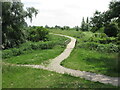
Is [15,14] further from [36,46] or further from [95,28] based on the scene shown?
[95,28]

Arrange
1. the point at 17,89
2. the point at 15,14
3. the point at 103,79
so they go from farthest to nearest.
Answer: the point at 15,14
the point at 103,79
the point at 17,89

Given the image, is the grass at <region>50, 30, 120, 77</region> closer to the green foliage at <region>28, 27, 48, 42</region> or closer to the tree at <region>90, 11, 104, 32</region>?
the tree at <region>90, 11, 104, 32</region>

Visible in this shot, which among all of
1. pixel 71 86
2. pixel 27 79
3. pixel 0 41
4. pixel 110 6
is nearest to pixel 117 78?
pixel 71 86

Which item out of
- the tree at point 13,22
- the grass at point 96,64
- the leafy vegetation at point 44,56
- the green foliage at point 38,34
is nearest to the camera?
the leafy vegetation at point 44,56

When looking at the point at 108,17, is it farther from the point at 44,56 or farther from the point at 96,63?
the point at 44,56

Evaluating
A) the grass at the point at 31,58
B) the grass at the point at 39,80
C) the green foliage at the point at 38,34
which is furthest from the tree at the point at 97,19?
→ the green foliage at the point at 38,34

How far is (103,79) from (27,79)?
477cm

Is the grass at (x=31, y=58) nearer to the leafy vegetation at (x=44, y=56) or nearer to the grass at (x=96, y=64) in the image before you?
the leafy vegetation at (x=44, y=56)

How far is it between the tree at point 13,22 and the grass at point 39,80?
53.5 feet

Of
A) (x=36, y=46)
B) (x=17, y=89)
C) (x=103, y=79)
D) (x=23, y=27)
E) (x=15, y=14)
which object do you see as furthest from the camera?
(x=23, y=27)

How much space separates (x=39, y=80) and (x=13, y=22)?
20747 millimetres

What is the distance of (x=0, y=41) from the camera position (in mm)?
24719

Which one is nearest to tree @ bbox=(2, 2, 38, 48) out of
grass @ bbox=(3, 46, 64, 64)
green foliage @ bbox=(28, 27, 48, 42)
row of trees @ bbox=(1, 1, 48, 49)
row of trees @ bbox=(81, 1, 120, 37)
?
row of trees @ bbox=(1, 1, 48, 49)

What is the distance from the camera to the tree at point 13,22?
2564 cm
